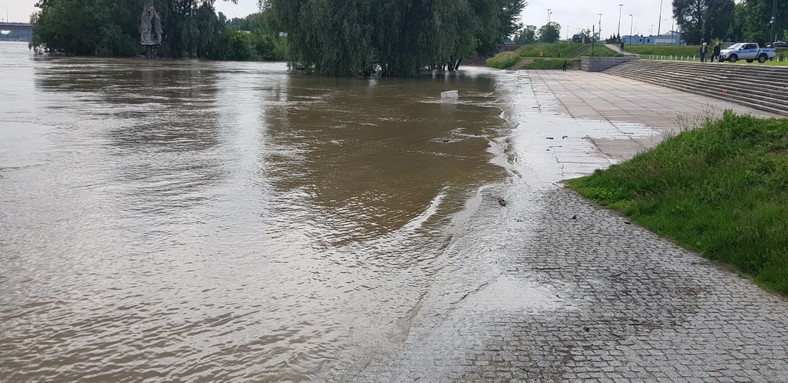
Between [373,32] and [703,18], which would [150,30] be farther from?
[703,18]

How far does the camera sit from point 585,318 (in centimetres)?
510

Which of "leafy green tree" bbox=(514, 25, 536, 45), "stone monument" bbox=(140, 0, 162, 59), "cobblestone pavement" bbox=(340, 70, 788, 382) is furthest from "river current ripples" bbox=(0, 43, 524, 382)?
"leafy green tree" bbox=(514, 25, 536, 45)

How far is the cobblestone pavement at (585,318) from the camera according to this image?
14.0 feet

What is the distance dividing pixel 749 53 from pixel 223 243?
50658 mm

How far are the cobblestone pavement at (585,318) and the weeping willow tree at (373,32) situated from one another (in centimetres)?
3396

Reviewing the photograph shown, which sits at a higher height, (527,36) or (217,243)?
(527,36)

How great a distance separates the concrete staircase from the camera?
23.3m

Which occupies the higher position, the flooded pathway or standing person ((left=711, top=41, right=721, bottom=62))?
standing person ((left=711, top=41, right=721, bottom=62))

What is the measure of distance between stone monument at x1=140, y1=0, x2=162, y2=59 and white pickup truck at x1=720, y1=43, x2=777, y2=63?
170 ft

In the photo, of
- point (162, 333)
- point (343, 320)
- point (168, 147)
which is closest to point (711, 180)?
point (343, 320)

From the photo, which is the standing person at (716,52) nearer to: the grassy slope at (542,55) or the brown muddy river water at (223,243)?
the grassy slope at (542,55)

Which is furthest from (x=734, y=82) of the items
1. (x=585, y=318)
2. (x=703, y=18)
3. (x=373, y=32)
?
(x=703, y=18)

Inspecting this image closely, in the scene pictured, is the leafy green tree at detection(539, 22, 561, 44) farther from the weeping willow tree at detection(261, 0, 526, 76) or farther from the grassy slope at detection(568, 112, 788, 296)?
the grassy slope at detection(568, 112, 788, 296)

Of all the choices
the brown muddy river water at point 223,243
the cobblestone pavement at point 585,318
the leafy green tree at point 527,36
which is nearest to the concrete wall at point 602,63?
the brown muddy river water at point 223,243
